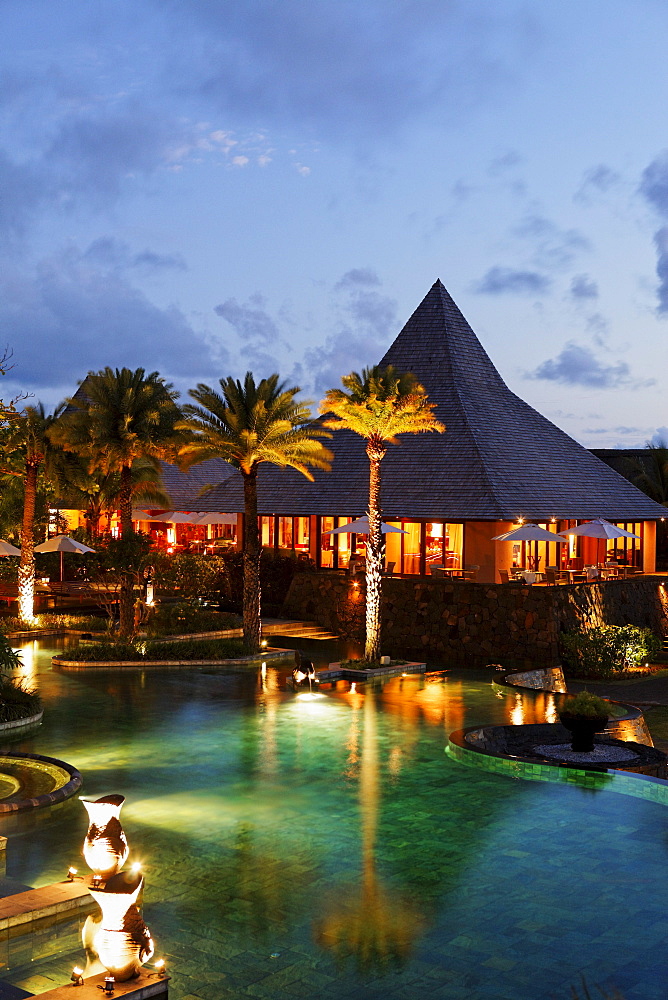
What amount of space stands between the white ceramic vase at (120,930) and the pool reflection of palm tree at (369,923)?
1.72 metres

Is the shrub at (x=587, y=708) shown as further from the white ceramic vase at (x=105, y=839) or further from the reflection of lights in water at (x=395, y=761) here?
the white ceramic vase at (x=105, y=839)

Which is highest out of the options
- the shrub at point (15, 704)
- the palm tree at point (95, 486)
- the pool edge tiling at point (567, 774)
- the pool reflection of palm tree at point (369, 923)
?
the palm tree at point (95, 486)

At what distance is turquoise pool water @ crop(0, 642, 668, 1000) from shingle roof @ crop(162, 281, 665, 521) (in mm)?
17606

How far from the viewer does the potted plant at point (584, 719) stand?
15234mm

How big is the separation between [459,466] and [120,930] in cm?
2932

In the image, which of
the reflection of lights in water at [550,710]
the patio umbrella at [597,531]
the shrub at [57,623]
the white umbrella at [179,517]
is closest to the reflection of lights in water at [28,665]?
the shrub at [57,623]

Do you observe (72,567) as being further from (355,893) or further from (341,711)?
(355,893)

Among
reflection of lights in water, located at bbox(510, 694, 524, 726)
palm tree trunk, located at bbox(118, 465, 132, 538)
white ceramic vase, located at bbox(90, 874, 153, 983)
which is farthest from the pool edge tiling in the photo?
palm tree trunk, located at bbox(118, 465, 132, 538)

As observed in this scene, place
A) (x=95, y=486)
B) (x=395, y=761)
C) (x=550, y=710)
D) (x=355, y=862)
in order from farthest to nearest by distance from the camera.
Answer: (x=95, y=486) < (x=550, y=710) < (x=395, y=761) < (x=355, y=862)

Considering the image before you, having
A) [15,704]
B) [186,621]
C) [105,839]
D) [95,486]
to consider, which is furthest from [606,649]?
[95,486]

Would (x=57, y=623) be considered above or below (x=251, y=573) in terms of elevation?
below

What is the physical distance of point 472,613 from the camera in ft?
94.2


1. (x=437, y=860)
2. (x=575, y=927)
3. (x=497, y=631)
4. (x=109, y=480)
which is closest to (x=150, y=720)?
(x=437, y=860)

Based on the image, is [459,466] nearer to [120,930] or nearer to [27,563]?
[27,563]
